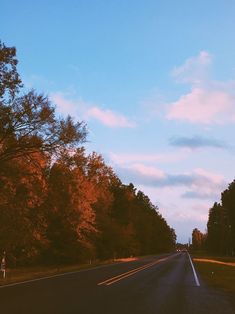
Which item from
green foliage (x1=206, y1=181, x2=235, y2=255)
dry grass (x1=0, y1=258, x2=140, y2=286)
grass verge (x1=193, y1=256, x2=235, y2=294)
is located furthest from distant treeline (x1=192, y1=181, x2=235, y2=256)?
dry grass (x1=0, y1=258, x2=140, y2=286)

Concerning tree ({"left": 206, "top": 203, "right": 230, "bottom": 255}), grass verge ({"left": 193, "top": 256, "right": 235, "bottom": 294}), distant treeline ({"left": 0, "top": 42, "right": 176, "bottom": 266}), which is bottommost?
grass verge ({"left": 193, "top": 256, "right": 235, "bottom": 294})

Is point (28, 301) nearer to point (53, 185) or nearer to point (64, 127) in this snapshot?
point (64, 127)

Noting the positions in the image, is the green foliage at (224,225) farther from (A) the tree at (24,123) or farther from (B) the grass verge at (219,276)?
(A) the tree at (24,123)

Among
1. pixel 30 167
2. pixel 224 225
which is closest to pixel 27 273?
pixel 30 167

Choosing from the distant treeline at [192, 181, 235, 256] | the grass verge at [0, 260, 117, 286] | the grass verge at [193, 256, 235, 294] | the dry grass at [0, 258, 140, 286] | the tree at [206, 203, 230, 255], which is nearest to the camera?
the grass verge at [193, 256, 235, 294]

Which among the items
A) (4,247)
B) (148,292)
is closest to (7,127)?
(4,247)

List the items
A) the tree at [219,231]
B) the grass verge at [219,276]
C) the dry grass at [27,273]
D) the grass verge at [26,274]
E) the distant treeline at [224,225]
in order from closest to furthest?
the grass verge at [219,276], the grass verge at [26,274], the dry grass at [27,273], the distant treeline at [224,225], the tree at [219,231]

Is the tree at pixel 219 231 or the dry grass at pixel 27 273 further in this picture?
the tree at pixel 219 231

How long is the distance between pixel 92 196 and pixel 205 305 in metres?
42.7

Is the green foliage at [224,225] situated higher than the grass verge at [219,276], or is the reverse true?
the green foliage at [224,225]

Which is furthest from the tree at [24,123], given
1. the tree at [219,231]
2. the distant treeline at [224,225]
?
the tree at [219,231]

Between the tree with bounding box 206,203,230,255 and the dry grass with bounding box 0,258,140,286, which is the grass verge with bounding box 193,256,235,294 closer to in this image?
the dry grass with bounding box 0,258,140,286

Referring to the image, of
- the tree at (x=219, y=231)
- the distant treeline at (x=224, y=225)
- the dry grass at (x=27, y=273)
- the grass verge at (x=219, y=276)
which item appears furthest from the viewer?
the tree at (x=219, y=231)

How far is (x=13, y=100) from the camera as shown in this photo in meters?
32.3
